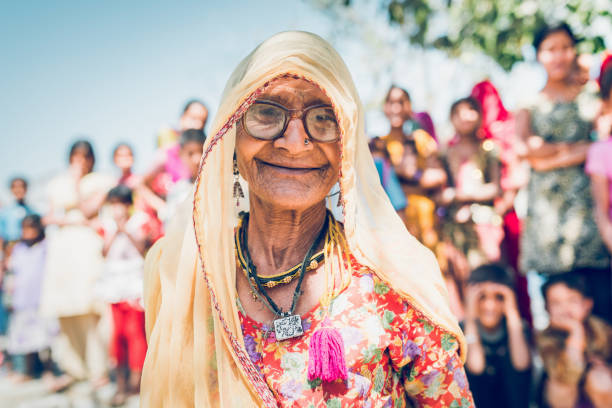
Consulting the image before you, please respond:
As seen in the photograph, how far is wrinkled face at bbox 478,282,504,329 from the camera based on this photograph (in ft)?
12.6

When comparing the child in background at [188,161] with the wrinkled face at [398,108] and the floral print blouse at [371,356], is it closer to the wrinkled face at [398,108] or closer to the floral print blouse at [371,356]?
the wrinkled face at [398,108]

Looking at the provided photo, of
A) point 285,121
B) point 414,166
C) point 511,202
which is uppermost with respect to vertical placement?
point 414,166

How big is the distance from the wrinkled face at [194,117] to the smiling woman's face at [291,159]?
11.4ft

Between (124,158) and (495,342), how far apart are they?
14.0 ft

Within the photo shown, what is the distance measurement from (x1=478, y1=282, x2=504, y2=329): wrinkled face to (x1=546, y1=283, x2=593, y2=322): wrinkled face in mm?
424

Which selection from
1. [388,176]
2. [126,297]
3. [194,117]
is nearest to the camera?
[388,176]

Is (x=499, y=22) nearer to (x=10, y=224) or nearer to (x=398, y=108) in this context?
(x=398, y=108)

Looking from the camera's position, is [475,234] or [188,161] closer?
[475,234]

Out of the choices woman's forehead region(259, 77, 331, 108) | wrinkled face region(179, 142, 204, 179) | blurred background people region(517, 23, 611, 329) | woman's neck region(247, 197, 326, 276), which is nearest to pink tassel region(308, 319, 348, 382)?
woman's neck region(247, 197, 326, 276)

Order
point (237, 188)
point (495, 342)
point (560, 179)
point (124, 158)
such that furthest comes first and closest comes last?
point (124, 158), point (495, 342), point (560, 179), point (237, 188)

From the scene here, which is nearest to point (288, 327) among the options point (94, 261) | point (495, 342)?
point (495, 342)

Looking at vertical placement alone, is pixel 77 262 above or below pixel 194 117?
below

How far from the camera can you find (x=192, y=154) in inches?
166

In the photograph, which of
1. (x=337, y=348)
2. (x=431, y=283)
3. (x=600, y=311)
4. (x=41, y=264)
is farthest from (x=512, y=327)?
(x=41, y=264)
